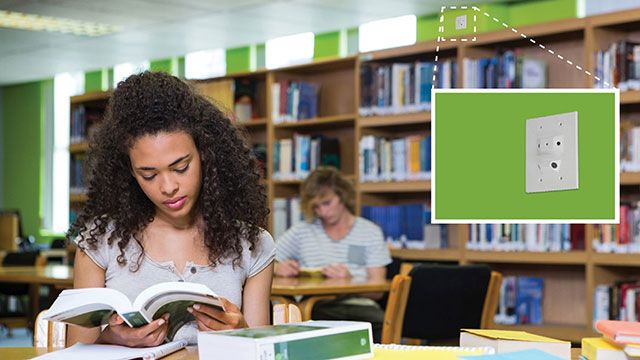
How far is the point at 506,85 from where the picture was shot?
520cm

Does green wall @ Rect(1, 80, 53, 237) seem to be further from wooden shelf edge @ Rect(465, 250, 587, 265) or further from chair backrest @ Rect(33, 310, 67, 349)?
chair backrest @ Rect(33, 310, 67, 349)

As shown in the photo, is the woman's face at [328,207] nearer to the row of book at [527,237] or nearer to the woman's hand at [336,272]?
the woman's hand at [336,272]

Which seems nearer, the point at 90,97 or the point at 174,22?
the point at 90,97

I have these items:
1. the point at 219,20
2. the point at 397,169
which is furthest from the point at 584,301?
the point at 219,20

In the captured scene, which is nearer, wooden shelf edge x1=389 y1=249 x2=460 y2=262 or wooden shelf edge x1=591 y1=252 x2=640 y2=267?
wooden shelf edge x1=591 y1=252 x2=640 y2=267

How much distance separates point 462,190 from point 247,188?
594mm

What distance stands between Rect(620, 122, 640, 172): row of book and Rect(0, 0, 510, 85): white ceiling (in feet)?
13.4

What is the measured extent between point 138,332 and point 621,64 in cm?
358

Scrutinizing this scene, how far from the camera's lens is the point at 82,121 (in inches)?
303

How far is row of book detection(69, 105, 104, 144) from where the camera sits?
766 centimetres

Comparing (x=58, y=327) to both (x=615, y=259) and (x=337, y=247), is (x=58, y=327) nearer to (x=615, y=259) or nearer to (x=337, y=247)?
(x=337, y=247)

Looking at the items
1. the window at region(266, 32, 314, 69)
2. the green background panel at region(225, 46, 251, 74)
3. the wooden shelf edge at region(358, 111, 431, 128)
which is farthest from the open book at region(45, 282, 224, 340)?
the green background panel at region(225, 46, 251, 74)

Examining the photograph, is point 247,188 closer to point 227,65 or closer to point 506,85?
point 506,85

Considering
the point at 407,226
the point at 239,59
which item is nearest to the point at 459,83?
the point at 407,226
